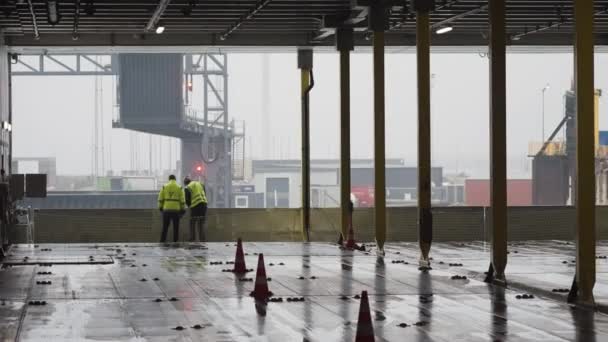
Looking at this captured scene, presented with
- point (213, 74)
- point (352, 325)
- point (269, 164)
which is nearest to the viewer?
point (352, 325)

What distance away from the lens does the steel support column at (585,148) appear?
1344 cm

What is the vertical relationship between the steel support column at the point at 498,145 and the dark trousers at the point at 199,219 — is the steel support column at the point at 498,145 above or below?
above

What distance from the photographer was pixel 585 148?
13477 mm

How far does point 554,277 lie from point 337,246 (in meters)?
9.23

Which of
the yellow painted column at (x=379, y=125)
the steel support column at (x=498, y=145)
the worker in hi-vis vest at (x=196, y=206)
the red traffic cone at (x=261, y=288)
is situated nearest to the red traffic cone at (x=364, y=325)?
the red traffic cone at (x=261, y=288)

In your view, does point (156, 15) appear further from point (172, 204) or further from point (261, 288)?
point (261, 288)

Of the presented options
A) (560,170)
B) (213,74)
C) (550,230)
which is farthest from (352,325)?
(213,74)

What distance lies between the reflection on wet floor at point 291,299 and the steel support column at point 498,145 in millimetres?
552

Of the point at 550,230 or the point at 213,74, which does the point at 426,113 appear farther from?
the point at 213,74

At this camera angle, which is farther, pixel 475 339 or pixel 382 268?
pixel 382 268

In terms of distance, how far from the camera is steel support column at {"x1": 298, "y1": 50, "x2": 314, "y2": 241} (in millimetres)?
29203

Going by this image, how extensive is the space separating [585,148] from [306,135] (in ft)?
53.6

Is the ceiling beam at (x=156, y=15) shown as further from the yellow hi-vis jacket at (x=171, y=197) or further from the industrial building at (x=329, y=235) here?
the yellow hi-vis jacket at (x=171, y=197)

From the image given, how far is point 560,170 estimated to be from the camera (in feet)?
177
